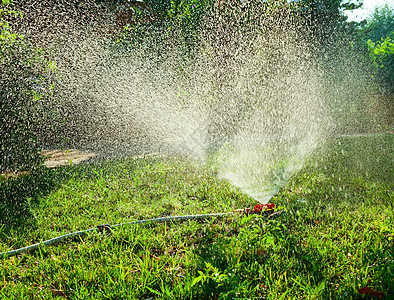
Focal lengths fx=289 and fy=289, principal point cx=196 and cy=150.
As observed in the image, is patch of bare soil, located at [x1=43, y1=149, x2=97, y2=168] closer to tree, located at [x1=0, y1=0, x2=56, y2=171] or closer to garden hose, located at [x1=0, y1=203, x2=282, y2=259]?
tree, located at [x1=0, y1=0, x2=56, y2=171]

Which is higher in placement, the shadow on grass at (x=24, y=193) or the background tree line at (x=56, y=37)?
the background tree line at (x=56, y=37)

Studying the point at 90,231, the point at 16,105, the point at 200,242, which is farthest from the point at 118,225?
the point at 16,105

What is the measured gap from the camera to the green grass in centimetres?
145

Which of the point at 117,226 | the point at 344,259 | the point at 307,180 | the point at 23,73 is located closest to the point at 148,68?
the point at 23,73

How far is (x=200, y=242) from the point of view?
76.8 inches

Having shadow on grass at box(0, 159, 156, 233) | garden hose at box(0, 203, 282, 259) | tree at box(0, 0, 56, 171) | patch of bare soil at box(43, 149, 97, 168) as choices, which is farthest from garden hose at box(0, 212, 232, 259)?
patch of bare soil at box(43, 149, 97, 168)

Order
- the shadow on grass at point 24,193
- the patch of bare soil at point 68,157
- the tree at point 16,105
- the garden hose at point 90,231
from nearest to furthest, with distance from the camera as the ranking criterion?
1. the garden hose at point 90,231
2. the shadow on grass at point 24,193
3. the tree at point 16,105
4. the patch of bare soil at point 68,157

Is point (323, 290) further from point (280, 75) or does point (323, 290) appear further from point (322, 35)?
point (322, 35)

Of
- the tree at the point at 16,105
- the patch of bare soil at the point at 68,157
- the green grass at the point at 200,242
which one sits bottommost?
the green grass at the point at 200,242

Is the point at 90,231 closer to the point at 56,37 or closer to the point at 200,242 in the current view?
the point at 200,242

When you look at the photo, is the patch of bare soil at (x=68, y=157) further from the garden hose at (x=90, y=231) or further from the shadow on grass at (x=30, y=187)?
the garden hose at (x=90, y=231)

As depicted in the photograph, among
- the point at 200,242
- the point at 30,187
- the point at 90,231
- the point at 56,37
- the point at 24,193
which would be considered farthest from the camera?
the point at 56,37

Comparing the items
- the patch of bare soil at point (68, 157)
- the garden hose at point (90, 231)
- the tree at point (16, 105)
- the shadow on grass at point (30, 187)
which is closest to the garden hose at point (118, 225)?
the garden hose at point (90, 231)

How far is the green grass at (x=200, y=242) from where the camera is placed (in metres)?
1.45
